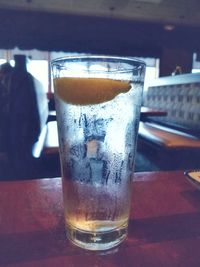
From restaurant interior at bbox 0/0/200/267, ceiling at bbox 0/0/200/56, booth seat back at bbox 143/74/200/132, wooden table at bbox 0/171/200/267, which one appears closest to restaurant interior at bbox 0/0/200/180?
ceiling at bbox 0/0/200/56

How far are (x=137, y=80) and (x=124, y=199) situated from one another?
0.56 feet

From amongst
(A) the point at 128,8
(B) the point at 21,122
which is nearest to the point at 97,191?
(B) the point at 21,122

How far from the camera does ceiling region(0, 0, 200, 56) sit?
627 cm


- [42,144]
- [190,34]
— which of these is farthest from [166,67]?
[42,144]

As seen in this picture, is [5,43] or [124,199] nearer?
[124,199]

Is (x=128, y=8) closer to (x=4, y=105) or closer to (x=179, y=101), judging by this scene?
(x=179, y=101)

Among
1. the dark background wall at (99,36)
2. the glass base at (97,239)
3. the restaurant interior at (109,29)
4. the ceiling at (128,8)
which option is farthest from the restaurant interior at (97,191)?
the dark background wall at (99,36)

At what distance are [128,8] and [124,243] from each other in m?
6.87

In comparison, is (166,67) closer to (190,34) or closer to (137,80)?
(190,34)

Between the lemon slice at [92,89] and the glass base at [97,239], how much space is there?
0.18 meters

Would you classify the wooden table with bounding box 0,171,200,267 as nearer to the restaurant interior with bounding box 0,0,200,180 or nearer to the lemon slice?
the lemon slice

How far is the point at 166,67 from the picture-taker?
7.23 m

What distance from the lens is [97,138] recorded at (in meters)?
0.37

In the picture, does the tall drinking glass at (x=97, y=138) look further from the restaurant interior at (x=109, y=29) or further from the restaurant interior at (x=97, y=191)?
the restaurant interior at (x=109, y=29)
